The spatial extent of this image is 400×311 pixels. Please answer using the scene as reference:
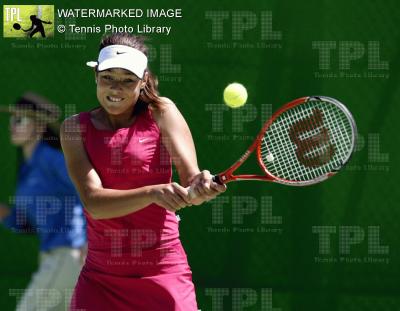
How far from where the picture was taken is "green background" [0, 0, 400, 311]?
4.15 meters

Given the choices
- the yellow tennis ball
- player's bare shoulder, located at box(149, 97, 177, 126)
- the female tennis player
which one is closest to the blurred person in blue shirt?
the yellow tennis ball

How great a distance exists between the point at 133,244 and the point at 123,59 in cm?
57

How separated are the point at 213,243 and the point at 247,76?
2.71 ft

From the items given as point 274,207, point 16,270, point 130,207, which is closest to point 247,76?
point 274,207

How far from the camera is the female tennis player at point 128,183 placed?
259cm

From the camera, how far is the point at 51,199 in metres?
3.72

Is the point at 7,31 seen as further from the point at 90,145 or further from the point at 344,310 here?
the point at 344,310

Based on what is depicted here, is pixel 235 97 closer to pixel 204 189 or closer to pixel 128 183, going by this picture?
pixel 128 183

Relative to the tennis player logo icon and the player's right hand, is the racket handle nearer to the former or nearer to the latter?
the player's right hand

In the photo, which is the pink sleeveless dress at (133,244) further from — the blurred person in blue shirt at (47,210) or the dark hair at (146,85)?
the blurred person in blue shirt at (47,210)

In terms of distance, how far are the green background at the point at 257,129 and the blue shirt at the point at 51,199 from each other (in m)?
0.59

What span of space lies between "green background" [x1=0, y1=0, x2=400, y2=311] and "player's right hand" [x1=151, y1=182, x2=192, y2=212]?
1733 millimetres

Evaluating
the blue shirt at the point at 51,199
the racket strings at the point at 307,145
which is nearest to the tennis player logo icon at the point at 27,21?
the blue shirt at the point at 51,199

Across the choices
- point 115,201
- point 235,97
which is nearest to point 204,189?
point 115,201
